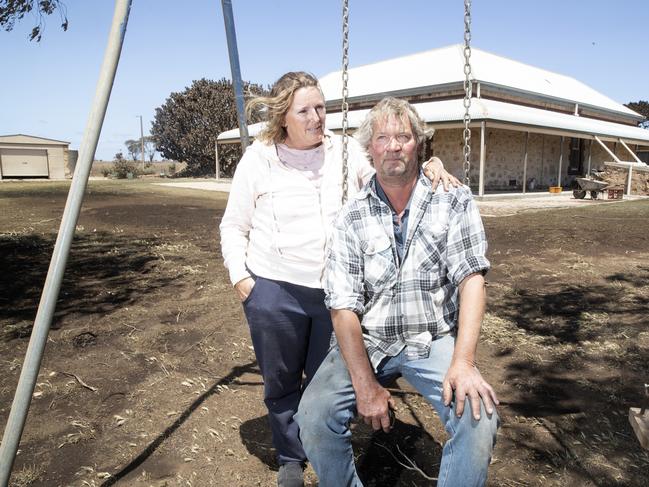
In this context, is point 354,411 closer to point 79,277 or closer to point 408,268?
point 408,268

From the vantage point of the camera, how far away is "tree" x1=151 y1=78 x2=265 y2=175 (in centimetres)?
4028

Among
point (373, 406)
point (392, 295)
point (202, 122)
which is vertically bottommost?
point (373, 406)

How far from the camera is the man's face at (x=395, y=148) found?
2.21 metres

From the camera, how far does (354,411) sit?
2.14 meters

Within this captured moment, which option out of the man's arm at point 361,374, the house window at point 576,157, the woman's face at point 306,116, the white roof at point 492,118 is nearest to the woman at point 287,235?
the woman's face at point 306,116

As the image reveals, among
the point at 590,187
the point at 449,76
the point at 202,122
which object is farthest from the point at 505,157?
the point at 202,122

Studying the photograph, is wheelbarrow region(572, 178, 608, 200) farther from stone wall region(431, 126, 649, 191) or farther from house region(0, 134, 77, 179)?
house region(0, 134, 77, 179)

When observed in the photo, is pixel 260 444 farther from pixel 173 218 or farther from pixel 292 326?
pixel 173 218

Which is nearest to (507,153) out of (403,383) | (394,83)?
(394,83)

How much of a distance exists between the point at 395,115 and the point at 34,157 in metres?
38.5

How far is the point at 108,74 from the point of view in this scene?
1.94 metres

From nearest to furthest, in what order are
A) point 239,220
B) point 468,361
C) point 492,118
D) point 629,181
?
point 468,361 → point 239,220 → point 492,118 → point 629,181

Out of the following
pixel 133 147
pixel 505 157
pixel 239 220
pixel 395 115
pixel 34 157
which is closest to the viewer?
pixel 395 115

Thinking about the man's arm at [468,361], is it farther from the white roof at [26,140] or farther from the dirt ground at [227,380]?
the white roof at [26,140]
